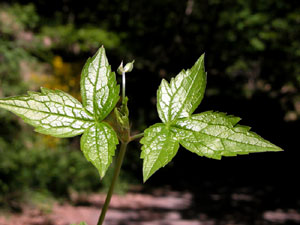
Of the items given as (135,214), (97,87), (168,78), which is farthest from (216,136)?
(168,78)

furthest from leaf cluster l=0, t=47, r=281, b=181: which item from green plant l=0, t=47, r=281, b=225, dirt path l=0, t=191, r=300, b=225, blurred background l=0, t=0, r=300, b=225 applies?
dirt path l=0, t=191, r=300, b=225

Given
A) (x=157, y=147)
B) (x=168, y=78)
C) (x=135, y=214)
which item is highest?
(x=168, y=78)

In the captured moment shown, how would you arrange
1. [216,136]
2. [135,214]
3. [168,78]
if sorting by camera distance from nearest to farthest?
[216,136], [135,214], [168,78]

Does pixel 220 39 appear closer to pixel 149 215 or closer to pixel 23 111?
pixel 149 215

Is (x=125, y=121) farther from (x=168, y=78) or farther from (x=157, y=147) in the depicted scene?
(x=168, y=78)

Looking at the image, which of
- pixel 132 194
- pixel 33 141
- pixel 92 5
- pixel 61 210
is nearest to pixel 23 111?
pixel 61 210

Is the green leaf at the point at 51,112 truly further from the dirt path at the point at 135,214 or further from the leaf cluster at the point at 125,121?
the dirt path at the point at 135,214

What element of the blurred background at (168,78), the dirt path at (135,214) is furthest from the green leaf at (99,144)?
the dirt path at (135,214)
